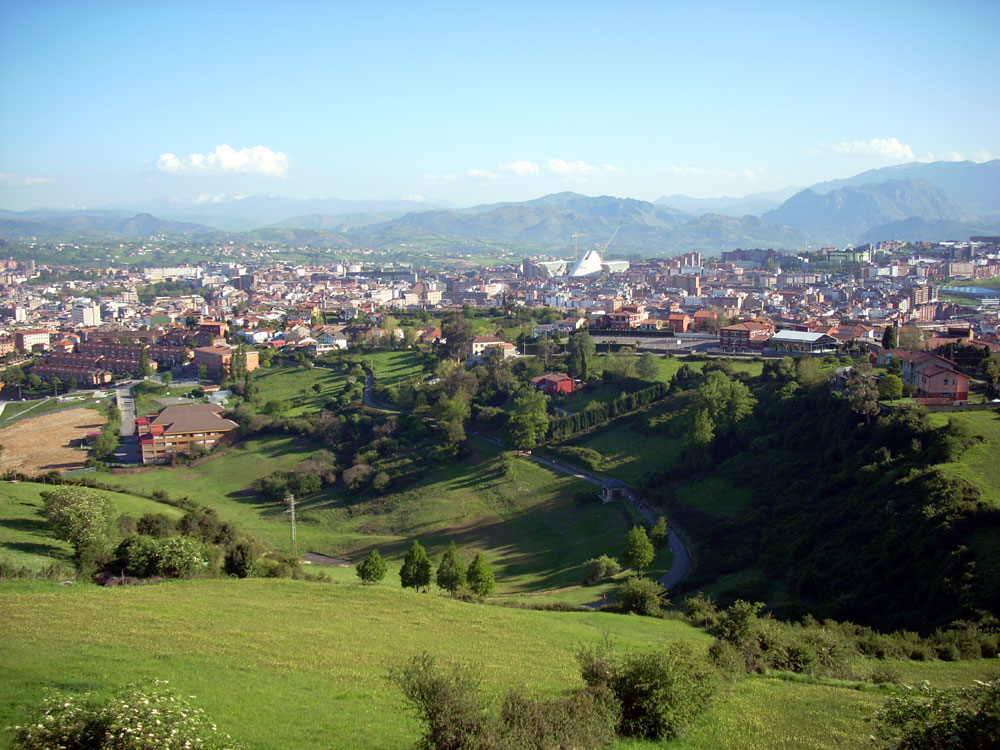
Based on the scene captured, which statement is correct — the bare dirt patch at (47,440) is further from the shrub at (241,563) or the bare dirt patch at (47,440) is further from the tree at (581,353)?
Result: the tree at (581,353)

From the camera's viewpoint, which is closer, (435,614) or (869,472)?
(435,614)

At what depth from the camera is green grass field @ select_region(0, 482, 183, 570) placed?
1222cm

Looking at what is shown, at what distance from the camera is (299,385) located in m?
35.2

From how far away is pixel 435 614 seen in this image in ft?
34.1

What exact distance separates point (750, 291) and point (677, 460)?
4828 cm

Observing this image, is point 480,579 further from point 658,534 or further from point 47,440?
point 47,440

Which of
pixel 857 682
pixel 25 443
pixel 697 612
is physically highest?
pixel 857 682

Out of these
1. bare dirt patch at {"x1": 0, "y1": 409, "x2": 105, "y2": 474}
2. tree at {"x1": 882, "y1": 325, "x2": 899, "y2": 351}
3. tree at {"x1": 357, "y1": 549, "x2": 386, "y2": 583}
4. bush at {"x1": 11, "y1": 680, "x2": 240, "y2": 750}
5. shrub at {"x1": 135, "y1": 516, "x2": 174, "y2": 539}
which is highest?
bush at {"x1": 11, "y1": 680, "x2": 240, "y2": 750}

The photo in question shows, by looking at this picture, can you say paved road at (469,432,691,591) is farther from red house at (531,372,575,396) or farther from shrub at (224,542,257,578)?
shrub at (224,542,257,578)

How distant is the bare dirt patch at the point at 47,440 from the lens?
1091 inches

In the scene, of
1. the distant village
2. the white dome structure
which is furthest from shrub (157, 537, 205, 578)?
the white dome structure

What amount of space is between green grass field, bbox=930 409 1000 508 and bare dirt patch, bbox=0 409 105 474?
26.4 metres

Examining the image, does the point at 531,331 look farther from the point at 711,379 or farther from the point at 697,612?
the point at 697,612

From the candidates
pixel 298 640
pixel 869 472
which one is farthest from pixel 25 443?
pixel 869 472
